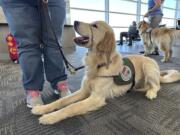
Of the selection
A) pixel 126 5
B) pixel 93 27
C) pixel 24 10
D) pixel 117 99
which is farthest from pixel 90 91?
pixel 126 5

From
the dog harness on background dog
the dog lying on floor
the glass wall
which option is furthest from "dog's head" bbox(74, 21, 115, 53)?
the glass wall

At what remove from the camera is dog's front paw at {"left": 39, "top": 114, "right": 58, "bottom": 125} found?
1216mm

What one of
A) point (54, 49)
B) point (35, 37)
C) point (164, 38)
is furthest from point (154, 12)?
point (35, 37)

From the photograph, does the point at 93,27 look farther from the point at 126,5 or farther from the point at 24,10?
the point at 126,5

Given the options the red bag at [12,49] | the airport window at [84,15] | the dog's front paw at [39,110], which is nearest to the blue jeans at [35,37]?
the dog's front paw at [39,110]

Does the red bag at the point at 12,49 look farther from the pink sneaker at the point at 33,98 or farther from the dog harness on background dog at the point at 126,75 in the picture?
the dog harness on background dog at the point at 126,75

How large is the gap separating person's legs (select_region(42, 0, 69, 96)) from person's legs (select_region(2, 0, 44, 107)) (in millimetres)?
67

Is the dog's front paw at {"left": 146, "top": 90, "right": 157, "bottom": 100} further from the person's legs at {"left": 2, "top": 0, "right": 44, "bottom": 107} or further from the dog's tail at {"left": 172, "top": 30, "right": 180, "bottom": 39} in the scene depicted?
the dog's tail at {"left": 172, "top": 30, "right": 180, "bottom": 39}

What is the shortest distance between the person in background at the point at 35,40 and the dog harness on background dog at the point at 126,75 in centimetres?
44

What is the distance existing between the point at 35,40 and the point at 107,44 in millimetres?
584

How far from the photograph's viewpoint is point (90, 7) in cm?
713

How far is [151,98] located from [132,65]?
1.17 ft

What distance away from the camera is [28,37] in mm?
1346

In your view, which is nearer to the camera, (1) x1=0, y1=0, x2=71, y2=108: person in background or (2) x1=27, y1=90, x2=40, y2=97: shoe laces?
(1) x1=0, y1=0, x2=71, y2=108: person in background
